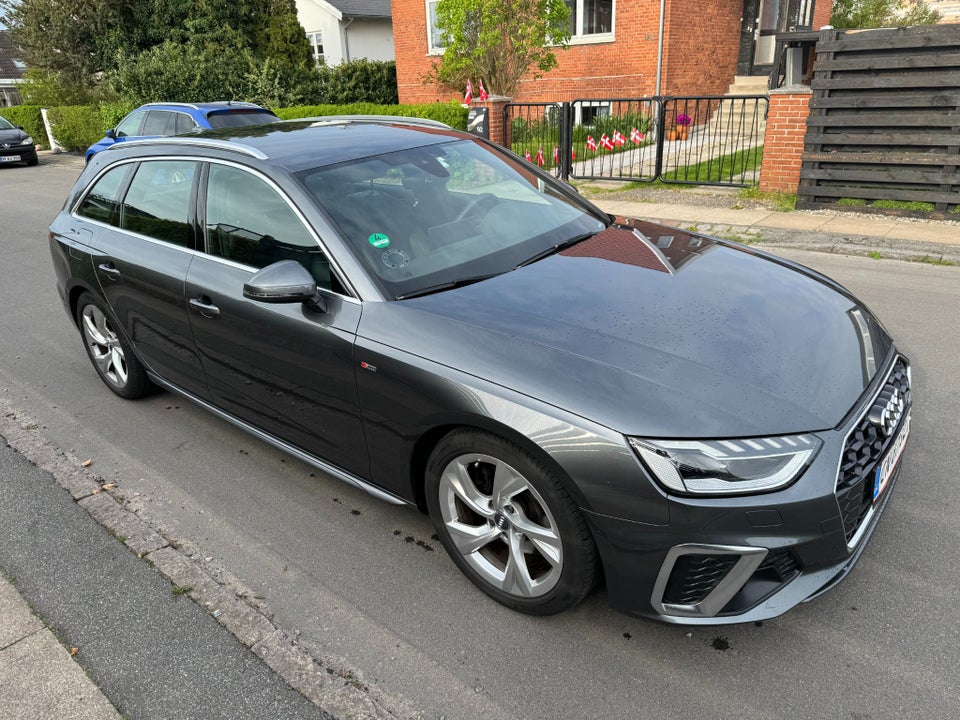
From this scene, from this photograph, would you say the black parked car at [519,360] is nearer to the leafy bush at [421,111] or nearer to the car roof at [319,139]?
the car roof at [319,139]

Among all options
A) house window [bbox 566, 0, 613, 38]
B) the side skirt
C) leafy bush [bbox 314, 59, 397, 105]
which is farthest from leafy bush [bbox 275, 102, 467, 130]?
the side skirt

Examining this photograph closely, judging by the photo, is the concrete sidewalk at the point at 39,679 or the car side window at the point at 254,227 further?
the car side window at the point at 254,227

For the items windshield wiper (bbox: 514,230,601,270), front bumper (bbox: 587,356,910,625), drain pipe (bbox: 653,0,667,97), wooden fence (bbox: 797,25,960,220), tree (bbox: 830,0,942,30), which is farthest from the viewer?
tree (bbox: 830,0,942,30)

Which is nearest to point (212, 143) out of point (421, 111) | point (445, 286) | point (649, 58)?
point (445, 286)

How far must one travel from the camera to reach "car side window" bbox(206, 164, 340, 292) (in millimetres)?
3092

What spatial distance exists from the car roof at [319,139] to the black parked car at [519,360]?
3cm

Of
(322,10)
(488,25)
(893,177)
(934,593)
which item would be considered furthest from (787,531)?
(322,10)

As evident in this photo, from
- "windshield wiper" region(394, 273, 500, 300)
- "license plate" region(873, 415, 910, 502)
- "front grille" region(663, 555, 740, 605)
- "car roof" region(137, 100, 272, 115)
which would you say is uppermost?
"car roof" region(137, 100, 272, 115)

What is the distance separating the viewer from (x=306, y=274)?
2918 mm

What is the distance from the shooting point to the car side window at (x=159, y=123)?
12047mm

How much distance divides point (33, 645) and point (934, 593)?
333cm

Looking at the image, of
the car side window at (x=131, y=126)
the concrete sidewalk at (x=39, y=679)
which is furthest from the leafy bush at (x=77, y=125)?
the concrete sidewalk at (x=39, y=679)

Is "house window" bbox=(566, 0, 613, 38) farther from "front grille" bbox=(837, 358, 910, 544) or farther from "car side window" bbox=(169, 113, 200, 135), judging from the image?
"front grille" bbox=(837, 358, 910, 544)

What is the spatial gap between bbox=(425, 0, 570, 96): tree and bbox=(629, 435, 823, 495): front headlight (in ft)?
49.0
